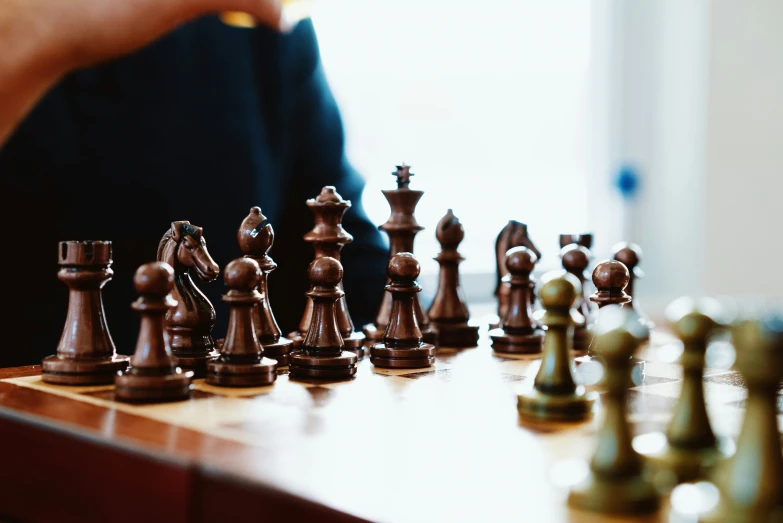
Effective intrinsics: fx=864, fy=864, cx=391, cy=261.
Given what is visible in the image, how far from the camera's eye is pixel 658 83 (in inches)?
144

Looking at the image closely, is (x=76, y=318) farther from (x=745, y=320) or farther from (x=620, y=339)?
(x=745, y=320)

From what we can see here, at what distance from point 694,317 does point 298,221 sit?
179cm

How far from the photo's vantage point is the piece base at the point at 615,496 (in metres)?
0.61

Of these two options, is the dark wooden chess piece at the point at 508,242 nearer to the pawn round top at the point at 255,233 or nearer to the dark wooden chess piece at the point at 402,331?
the dark wooden chess piece at the point at 402,331

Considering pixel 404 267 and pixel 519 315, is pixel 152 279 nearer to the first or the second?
pixel 404 267

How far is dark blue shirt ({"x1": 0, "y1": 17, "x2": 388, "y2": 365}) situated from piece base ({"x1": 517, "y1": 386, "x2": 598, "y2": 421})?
4.21 ft

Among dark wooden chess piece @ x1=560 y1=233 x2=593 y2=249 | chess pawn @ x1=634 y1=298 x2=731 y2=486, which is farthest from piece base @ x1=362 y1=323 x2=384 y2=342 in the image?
chess pawn @ x1=634 y1=298 x2=731 y2=486

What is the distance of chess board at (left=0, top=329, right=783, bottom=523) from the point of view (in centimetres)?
64

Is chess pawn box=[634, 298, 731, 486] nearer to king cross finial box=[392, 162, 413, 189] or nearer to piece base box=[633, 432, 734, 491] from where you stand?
piece base box=[633, 432, 734, 491]

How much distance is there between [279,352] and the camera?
1.24 metres

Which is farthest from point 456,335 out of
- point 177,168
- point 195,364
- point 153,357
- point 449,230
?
point 177,168

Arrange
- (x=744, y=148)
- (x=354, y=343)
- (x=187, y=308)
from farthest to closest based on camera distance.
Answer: (x=744, y=148) → (x=354, y=343) → (x=187, y=308)

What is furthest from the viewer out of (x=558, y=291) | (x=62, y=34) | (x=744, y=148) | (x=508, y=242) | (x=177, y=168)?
(x=744, y=148)

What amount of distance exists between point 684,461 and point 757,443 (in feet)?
0.48
